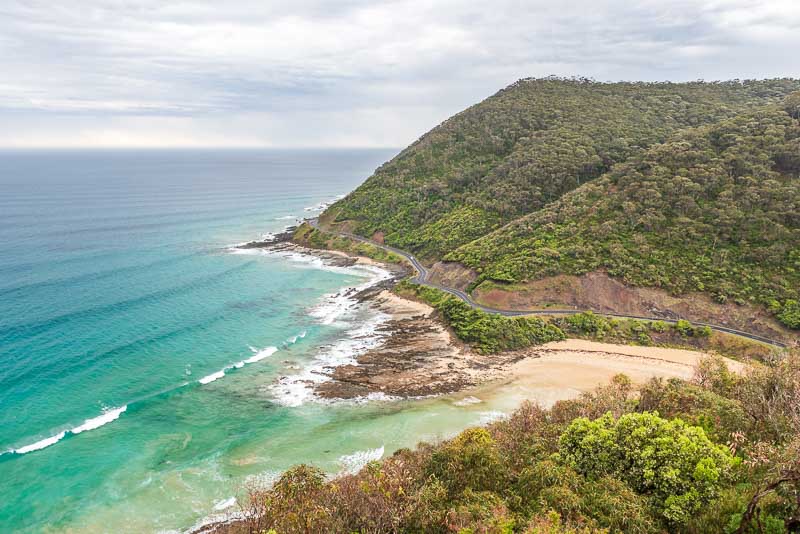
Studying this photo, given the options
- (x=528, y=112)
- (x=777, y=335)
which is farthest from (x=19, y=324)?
(x=528, y=112)

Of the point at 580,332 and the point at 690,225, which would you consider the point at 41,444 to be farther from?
the point at 690,225

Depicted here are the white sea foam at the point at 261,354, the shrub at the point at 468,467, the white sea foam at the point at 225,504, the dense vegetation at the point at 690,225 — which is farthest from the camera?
the dense vegetation at the point at 690,225

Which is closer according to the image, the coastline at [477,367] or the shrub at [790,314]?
the coastline at [477,367]

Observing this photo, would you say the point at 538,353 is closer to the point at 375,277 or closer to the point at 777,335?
the point at 777,335

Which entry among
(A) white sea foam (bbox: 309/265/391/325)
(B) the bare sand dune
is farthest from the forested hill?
(B) the bare sand dune

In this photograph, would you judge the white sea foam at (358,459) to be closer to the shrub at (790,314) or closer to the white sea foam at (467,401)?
the white sea foam at (467,401)

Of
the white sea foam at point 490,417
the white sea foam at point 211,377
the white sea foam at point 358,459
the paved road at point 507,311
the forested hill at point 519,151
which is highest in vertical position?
the forested hill at point 519,151

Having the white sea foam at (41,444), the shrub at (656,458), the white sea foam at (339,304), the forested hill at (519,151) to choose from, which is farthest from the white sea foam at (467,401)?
the forested hill at (519,151)

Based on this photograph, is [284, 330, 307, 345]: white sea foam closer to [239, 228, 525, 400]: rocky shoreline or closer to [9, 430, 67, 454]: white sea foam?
[239, 228, 525, 400]: rocky shoreline
